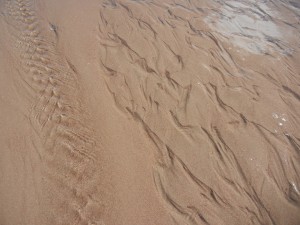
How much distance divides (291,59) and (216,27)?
1554 millimetres

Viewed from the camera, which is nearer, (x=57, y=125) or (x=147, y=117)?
(x=57, y=125)

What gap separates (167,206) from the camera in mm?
2629

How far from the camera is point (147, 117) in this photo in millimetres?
3381

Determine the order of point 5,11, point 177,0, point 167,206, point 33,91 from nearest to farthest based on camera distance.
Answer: point 167,206
point 33,91
point 5,11
point 177,0

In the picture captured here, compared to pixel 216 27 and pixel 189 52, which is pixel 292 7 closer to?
pixel 216 27

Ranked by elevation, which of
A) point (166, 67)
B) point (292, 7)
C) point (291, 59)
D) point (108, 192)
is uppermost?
point (292, 7)

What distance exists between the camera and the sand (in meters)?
2.66

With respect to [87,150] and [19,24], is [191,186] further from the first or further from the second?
[19,24]

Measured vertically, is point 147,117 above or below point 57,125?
above

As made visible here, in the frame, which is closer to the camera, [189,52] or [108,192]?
[108,192]

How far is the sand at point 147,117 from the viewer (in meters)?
2.66

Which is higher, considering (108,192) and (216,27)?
(216,27)

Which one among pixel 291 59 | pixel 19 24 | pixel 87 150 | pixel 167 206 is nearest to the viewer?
pixel 167 206

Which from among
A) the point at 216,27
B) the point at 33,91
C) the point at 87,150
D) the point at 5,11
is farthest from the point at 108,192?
the point at 5,11
